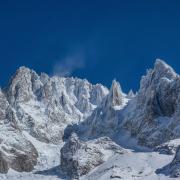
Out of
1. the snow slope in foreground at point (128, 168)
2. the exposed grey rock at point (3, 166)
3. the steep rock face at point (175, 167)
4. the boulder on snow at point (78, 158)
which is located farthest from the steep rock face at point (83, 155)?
the steep rock face at point (175, 167)

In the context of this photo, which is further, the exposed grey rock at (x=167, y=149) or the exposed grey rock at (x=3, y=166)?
the exposed grey rock at (x=3, y=166)

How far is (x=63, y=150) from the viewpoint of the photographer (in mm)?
193625

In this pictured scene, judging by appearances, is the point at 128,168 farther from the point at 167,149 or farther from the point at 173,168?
the point at 167,149

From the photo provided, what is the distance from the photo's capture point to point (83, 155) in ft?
605

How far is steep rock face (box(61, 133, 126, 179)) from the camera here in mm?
177375

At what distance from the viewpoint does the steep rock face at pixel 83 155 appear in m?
177

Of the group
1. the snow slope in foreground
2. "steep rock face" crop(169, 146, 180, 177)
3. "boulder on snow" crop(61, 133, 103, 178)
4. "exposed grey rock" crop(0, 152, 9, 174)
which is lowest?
"steep rock face" crop(169, 146, 180, 177)

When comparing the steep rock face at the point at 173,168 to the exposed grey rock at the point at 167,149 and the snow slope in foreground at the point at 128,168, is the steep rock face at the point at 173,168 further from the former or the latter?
the exposed grey rock at the point at 167,149

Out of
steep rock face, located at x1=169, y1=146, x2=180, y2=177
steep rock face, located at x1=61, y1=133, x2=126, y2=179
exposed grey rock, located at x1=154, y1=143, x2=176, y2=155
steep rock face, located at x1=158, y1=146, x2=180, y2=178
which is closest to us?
steep rock face, located at x1=169, y1=146, x2=180, y2=177

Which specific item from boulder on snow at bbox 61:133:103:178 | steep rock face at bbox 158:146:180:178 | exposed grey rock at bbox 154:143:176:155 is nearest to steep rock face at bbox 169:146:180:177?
steep rock face at bbox 158:146:180:178

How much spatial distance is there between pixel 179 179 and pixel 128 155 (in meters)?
34.5

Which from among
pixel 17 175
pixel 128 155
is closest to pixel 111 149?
pixel 128 155

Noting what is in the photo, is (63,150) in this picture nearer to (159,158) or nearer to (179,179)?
(159,158)

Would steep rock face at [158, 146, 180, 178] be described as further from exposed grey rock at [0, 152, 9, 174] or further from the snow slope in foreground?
exposed grey rock at [0, 152, 9, 174]
